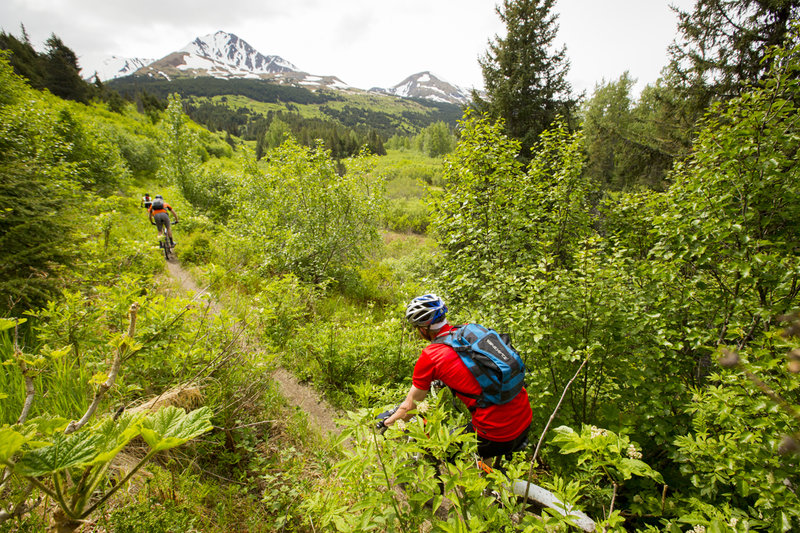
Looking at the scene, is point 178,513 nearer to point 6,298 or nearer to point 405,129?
point 6,298

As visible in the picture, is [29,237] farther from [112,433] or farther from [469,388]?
[469,388]

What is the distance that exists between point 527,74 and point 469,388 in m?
16.3

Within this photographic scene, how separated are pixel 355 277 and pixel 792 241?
30.4 feet

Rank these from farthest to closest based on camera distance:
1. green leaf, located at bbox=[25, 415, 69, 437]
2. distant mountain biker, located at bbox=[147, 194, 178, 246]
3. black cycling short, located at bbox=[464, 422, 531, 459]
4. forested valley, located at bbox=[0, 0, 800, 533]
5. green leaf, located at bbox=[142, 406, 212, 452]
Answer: distant mountain biker, located at bbox=[147, 194, 178, 246] < black cycling short, located at bbox=[464, 422, 531, 459] < forested valley, located at bbox=[0, 0, 800, 533] < green leaf, located at bbox=[142, 406, 212, 452] < green leaf, located at bbox=[25, 415, 69, 437]

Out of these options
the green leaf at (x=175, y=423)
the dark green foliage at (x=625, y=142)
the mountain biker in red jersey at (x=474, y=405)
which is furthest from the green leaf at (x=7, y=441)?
the dark green foliage at (x=625, y=142)

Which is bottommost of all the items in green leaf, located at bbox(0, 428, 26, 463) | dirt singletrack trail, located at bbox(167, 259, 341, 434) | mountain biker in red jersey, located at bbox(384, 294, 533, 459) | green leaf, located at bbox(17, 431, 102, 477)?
dirt singletrack trail, located at bbox(167, 259, 341, 434)

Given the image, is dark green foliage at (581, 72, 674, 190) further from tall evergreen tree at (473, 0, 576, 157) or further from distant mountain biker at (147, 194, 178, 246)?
distant mountain biker at (147, 194, 178, 246)

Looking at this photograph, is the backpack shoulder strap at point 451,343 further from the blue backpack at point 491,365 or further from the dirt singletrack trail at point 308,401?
the dirt singletrack trail at point 308,401

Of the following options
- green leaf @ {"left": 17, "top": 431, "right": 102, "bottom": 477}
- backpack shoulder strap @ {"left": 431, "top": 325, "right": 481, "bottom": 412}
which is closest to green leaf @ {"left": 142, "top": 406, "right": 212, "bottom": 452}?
green leaf @ {"left": 17, "top": 431, "right": 102, "bottom": 477}

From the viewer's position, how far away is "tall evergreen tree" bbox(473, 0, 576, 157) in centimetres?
1452

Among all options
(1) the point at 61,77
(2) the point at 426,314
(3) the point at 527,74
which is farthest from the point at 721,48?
(1) the point at 61,77

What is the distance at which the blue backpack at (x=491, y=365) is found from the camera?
2879 mm

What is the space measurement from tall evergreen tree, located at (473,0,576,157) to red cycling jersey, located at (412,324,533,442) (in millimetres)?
14150

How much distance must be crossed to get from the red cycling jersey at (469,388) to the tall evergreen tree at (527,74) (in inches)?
557
